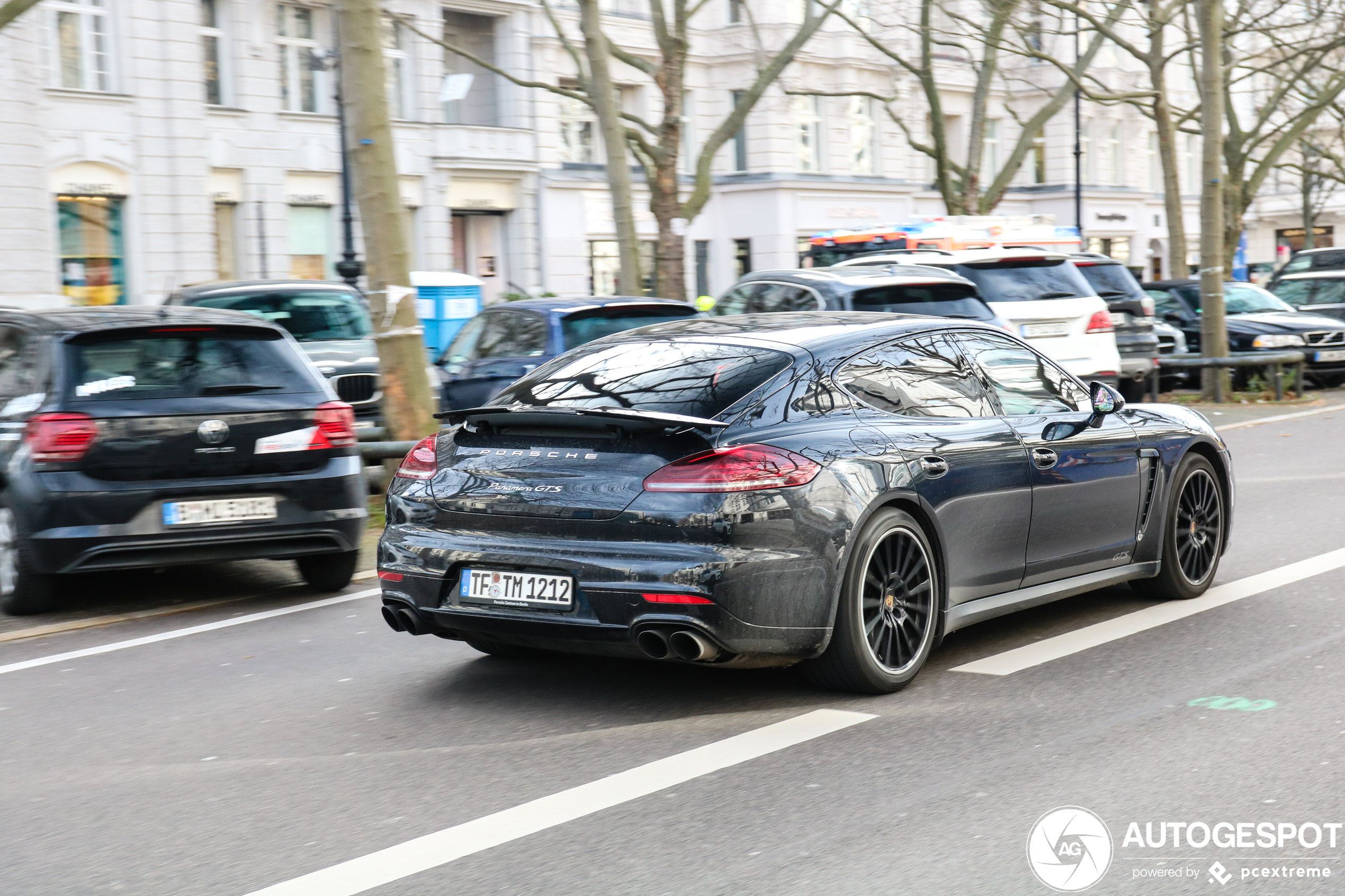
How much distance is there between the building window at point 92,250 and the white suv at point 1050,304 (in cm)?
1730

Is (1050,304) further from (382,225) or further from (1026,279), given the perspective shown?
(382,225)

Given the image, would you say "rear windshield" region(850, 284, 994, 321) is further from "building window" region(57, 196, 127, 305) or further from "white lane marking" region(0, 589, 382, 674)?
"building window" region(57, 196, 127, 305)

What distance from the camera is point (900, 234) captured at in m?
23.0

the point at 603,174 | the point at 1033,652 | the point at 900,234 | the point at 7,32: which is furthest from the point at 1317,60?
the point at 1033,652

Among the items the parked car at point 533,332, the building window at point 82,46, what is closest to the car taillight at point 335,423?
the parked car at point 533,332

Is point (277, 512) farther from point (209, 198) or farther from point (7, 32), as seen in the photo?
point (209, 198)

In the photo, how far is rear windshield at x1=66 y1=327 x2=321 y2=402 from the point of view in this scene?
7973mm

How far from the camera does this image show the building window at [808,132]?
148ft

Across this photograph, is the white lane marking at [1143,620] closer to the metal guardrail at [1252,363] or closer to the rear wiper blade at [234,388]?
the rear wiper blade at [234,388]

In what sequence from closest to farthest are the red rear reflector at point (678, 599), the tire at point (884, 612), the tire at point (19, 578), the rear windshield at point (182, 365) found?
1. the red rear reflector at point (678, 599)
2. the tire at point (884, 612)
3. the tire at point (19, 578)
4. the rear windshield at point (182, 365)

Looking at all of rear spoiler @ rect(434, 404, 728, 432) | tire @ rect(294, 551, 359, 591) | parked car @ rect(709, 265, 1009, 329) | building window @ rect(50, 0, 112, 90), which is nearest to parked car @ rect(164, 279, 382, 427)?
parked car @ rect(709, 265, 1009, 329)

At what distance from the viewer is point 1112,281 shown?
1933 centimetres

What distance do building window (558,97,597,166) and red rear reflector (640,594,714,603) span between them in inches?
1374

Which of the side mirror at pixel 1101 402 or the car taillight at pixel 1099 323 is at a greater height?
the car taillight at pixel 1099 323
